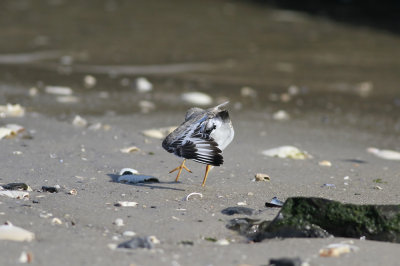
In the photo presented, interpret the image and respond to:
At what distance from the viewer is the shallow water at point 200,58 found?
273 inches

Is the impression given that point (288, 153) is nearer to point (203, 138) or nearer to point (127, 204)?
point (203, 138)

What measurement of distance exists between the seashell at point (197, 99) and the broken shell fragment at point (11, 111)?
184 cm

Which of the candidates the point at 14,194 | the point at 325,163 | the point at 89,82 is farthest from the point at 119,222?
the point at 89,82

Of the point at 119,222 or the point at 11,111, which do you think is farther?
the point at 11,111

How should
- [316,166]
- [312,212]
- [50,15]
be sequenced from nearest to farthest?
[312,212]
[316,166]
[50,15]

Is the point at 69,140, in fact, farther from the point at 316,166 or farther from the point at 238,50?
the point at 238,50

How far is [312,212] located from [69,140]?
7.94ft

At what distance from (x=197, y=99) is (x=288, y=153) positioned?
214 centimetres

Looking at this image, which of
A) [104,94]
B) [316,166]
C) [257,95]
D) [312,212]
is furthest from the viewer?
[257,95]

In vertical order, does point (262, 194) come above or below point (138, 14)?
below

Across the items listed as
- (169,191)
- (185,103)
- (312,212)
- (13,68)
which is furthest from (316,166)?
(13,68)

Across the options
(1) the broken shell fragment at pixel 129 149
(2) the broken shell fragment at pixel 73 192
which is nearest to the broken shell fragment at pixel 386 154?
(1) the broken shell fragment at pixel 129 149

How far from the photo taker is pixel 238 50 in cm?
948

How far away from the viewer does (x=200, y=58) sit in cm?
904
